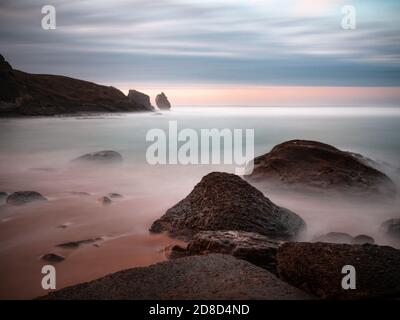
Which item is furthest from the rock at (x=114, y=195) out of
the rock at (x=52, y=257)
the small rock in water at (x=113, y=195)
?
the rock at (x=52, y=257)

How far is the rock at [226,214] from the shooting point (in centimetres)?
470

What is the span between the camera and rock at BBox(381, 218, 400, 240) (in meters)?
4.95

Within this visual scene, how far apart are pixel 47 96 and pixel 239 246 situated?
33.7 ft

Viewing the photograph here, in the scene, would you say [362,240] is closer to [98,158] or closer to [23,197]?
[23,197]

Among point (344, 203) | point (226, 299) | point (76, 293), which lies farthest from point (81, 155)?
point (226, 299)

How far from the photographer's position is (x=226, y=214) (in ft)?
15.4

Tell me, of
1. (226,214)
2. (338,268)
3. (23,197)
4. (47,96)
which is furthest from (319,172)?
(47,96)

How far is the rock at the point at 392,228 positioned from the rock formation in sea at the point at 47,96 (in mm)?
6136

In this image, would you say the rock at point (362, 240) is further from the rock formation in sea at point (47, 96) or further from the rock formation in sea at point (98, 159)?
the rock formation in sea at point (98, 159)

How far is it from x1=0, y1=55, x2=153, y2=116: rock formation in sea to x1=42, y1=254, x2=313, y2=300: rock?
4.54 meters

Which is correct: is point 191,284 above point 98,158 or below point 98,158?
below

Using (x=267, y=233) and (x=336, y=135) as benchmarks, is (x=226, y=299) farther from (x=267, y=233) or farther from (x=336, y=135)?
(x=336, y=135)

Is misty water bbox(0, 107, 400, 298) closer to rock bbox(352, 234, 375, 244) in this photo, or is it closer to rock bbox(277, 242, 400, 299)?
rock bbox(352, 234, 375, 244)

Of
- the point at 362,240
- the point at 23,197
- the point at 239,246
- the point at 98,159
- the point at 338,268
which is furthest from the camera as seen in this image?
the point at 98,159
